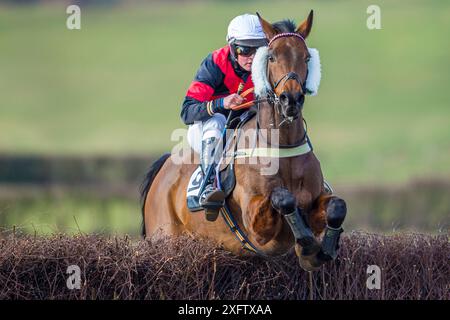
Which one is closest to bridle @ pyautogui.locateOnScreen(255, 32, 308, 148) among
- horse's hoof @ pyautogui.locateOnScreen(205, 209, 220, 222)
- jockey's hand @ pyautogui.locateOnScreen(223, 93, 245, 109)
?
jockey's hand @ pyautogui.locateOnScreen(223, 93, 245, 109)

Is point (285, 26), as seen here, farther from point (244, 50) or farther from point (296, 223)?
point (296, 223)

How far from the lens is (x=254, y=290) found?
7.82 m

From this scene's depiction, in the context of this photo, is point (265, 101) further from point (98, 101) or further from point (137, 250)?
point (98, 101)

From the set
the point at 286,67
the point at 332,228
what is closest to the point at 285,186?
the point at 332,228

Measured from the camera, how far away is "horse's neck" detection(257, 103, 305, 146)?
7430 millimetres

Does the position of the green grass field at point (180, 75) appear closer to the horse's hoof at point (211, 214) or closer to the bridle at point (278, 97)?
the horse's hoof at point (211, 214)

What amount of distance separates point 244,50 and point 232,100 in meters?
0.46

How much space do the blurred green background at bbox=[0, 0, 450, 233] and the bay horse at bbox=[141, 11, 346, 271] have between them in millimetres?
18543

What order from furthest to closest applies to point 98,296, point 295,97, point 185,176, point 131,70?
point 131,70
point 185,176
point 98,296
point 295,97

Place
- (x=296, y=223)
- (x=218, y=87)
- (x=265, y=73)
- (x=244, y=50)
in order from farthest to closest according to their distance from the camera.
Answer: (x=218, y=87), (x=244, y=50), (x=265, y=73), (x=296, y=223)

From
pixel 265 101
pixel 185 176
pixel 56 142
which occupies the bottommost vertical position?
pixel 56 142

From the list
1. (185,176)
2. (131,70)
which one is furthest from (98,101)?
(185,176)

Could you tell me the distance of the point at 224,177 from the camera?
25.9 ft
